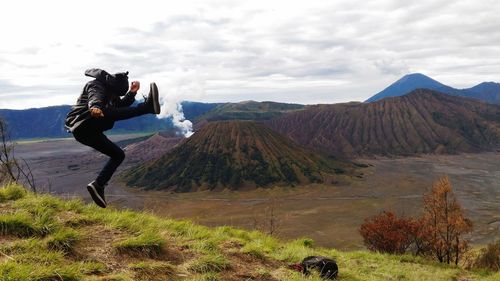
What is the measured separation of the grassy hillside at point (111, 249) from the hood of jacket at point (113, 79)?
8.37 ft

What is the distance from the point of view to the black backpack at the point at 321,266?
25.9 feet

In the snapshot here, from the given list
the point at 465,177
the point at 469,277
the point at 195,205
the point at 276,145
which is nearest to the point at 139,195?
the point at 195,205

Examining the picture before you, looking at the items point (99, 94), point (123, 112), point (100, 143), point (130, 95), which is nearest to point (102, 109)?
point (99, 94)

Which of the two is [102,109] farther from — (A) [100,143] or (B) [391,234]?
(B) [391,234]

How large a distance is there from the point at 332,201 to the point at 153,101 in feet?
375

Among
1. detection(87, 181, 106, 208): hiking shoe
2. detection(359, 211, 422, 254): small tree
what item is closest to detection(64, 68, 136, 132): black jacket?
detection(87, 181, 106, 208): hiking shoe

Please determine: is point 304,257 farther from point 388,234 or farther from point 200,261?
point 388,234

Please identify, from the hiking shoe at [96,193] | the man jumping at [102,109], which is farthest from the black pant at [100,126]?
the hiking shoe at [96,193]

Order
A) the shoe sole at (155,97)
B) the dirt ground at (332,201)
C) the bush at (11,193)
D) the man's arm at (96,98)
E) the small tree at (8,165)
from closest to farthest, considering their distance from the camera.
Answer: the man's arm at (96,98), the shoe sole at (155,97), the bush at (11,193), the small tree at (8,165), the dirt ground at (332,201)

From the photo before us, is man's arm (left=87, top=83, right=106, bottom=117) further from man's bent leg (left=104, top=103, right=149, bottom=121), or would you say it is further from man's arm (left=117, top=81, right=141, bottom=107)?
man's arm (left=117, top=81, right=141, bottom=107)

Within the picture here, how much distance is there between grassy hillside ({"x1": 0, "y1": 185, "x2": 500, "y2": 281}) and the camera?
18.6 feet

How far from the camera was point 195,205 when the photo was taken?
4717 inches

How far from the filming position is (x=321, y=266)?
8039mm

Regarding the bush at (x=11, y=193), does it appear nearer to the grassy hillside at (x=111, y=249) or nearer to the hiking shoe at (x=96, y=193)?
the grassy hillside at (x=111, y=249)
